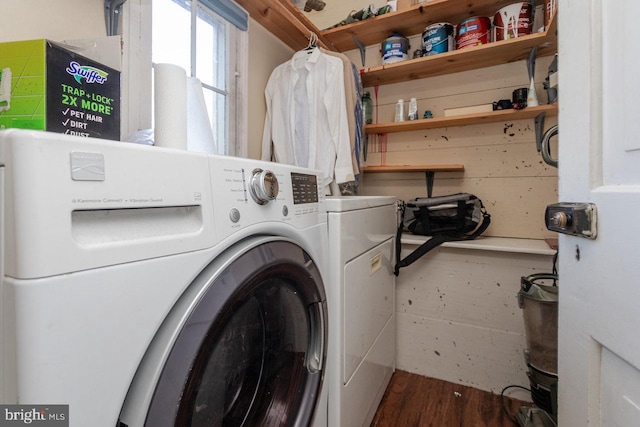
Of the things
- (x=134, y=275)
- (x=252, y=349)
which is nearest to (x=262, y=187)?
(x=134, y=275)

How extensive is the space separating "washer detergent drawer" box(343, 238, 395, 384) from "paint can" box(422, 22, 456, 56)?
1.09 meters

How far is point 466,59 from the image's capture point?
1.63 metres

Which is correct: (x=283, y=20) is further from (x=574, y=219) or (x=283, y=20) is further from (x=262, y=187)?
(x=574, y=219)

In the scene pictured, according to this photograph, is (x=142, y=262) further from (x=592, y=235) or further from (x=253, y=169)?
(x=592, y=235)

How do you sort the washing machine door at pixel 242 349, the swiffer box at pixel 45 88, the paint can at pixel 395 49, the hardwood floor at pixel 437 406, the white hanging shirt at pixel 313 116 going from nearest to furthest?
1. the washing machine door at pixel 242 349
2. the swiffer box at pixel 45 88
3. the hardwood floor at pixel 437 406
4. the white hanging shirt at pixel 313 116
5. the paint can at pixel 395 49

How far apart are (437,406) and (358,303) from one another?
0.87 metres

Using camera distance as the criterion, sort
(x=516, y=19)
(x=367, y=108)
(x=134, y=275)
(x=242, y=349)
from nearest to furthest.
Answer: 1. (x=134, y=275)
2. (x=242, y=349)
3. (x=516, y=19)
4. (x=367, y=108)

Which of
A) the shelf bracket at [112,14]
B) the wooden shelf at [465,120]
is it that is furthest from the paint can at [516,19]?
the shelf bracket at [112,14]

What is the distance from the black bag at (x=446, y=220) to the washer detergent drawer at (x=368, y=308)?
0.17 m

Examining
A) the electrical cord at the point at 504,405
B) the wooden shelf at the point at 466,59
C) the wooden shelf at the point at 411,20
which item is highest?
the wooden shelf at the point at 411,20

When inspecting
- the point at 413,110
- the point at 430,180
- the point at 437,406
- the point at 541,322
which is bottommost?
the point at 437,406

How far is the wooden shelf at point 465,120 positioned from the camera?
1461mm

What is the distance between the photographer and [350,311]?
1.01 meters

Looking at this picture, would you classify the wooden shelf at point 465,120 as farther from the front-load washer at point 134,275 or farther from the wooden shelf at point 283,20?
the front-load washer at point 134,275
